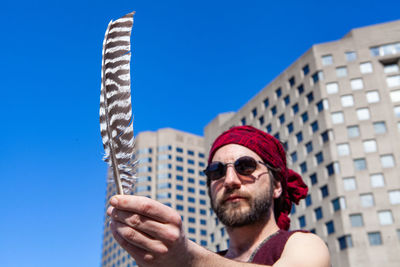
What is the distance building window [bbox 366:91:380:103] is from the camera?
197 ft

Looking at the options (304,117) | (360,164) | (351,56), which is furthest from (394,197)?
(351,56)

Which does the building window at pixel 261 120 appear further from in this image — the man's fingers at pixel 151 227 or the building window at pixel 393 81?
the man's fingers at pixel 151 227

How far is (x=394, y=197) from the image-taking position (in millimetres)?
54406

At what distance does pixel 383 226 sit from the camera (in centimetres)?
5297

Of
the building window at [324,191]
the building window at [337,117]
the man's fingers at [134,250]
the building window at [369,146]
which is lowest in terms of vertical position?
the man's fingers at [134,250]

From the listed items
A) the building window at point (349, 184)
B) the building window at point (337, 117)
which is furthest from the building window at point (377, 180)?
the building window at point (337, 117)

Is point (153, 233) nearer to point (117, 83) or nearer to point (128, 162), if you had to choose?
point (128, 162)

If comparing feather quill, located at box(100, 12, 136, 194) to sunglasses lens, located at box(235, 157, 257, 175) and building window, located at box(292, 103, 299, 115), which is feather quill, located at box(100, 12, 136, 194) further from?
building window, located at box(292, 103, 299, 115)

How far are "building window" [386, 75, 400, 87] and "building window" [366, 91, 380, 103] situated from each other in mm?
2384

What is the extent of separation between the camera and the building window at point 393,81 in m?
60.7

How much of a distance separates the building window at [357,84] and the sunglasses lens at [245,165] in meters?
62.7

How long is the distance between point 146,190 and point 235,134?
12825 cm

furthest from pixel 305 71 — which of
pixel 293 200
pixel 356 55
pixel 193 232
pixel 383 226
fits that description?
pixel 193 232

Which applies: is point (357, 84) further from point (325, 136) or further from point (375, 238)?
point (375, 238)
